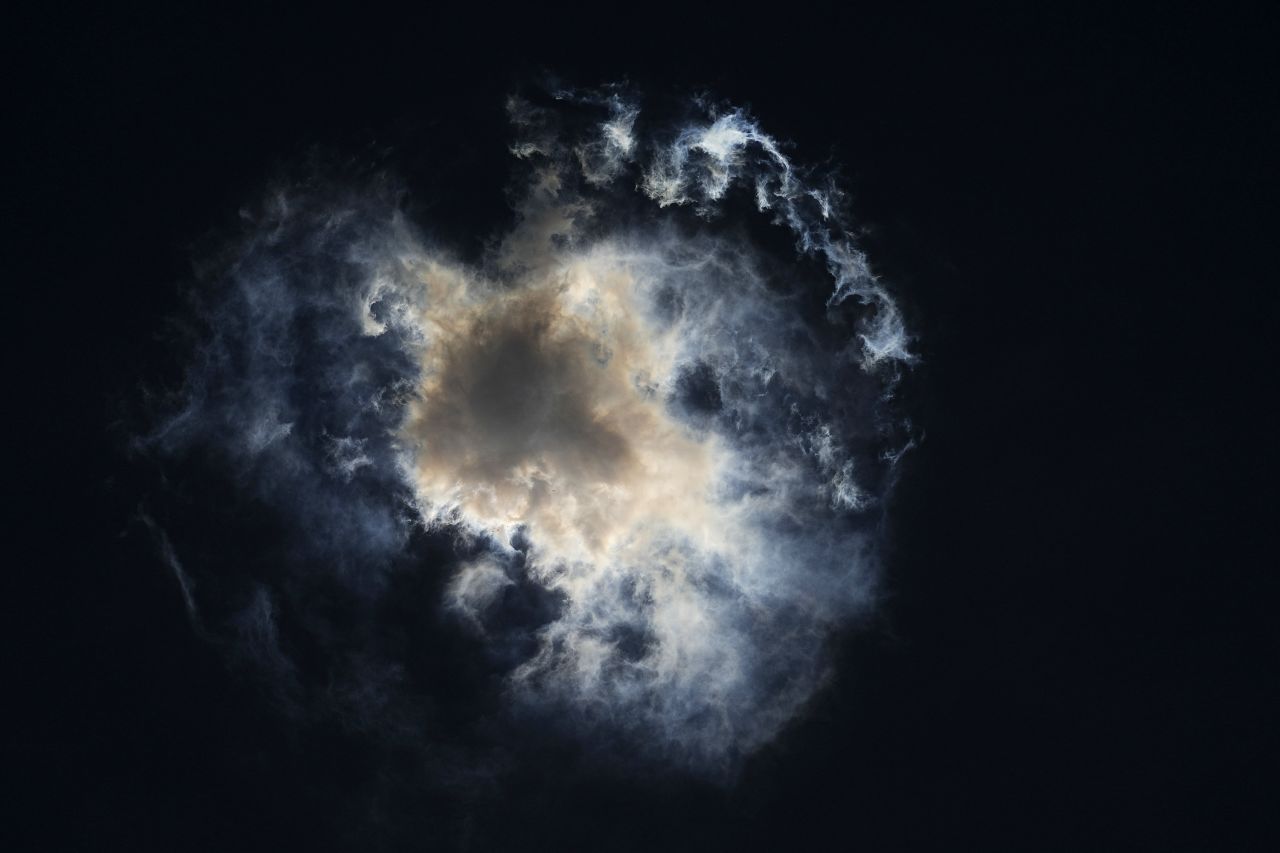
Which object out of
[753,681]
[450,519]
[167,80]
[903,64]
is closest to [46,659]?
[450,519]

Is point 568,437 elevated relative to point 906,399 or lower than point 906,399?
lower

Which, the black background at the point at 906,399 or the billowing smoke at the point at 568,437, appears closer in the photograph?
the black background at the point at 906,399

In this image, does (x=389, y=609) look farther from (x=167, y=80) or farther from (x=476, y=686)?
(x=167, y=80)

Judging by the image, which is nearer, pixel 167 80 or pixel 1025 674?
pixel 1025 674

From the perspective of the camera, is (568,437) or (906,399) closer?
(568,437)

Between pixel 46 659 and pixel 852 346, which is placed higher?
pixel 852 346
